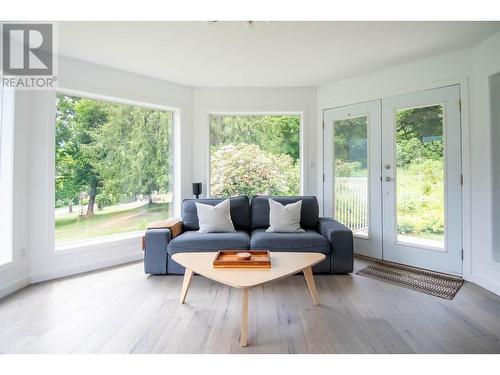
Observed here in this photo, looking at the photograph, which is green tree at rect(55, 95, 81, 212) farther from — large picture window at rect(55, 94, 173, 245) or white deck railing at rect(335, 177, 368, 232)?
white deck railing at rect(335, 177, 368, 232)

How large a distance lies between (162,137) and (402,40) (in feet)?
10.4

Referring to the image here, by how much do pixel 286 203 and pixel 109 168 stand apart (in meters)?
2.38

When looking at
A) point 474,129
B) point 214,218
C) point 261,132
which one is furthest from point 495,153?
point 214,218

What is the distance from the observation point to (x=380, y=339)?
173 cm

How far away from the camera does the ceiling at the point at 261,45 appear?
2.32 m

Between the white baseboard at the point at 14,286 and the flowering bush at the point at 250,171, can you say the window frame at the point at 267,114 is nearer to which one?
the flowering bush at the point at 250,171

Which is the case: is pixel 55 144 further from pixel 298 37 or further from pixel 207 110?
pixel 298 37

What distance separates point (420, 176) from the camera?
10.0 ft

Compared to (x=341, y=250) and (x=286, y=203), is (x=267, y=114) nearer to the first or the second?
(x=286, y=203)

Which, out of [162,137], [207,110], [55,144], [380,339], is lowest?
[380,339]

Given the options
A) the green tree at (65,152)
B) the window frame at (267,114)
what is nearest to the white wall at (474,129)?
the window frame at (267,114)

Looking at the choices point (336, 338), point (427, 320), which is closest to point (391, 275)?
point (427, 320)

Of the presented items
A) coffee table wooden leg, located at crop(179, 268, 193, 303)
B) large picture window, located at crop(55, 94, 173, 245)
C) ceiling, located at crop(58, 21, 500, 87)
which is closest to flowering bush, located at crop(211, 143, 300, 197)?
large picture window, located at crop(55, 94, 173, 245)

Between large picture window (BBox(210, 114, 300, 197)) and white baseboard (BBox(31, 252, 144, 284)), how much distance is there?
1.45 m
